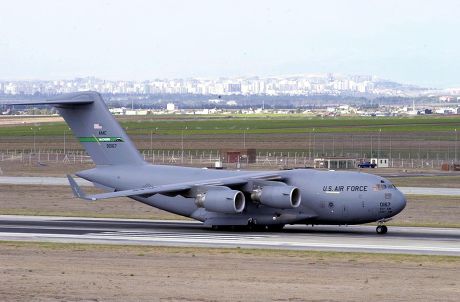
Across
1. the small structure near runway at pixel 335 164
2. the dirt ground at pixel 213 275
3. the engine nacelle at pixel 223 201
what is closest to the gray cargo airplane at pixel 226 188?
the engine nacelle at pixel 223 201

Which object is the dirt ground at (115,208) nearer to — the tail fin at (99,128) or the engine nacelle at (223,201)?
the tail fin at (99,128)

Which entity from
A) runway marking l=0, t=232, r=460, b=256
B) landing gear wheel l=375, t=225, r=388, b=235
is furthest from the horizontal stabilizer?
landing gear wheel l=375, t=225, r=388, b=235

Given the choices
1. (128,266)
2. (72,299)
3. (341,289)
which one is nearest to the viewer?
(72,299)

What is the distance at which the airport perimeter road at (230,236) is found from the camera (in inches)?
1329

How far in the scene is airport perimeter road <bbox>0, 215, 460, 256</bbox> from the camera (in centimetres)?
3375

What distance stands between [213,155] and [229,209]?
223 feet

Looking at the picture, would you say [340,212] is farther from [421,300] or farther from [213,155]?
[213,155]

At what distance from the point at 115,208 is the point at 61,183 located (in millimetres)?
16075

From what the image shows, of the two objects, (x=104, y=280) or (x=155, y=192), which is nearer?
(x=104, y=280)

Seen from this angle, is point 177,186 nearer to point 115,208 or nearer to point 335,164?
point 115,208

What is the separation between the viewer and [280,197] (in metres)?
38.8

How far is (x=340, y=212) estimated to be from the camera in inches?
1529

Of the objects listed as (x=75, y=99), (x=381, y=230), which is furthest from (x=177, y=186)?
(x=381, y=230)

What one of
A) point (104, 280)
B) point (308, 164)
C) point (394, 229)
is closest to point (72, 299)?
point (104, 280)
